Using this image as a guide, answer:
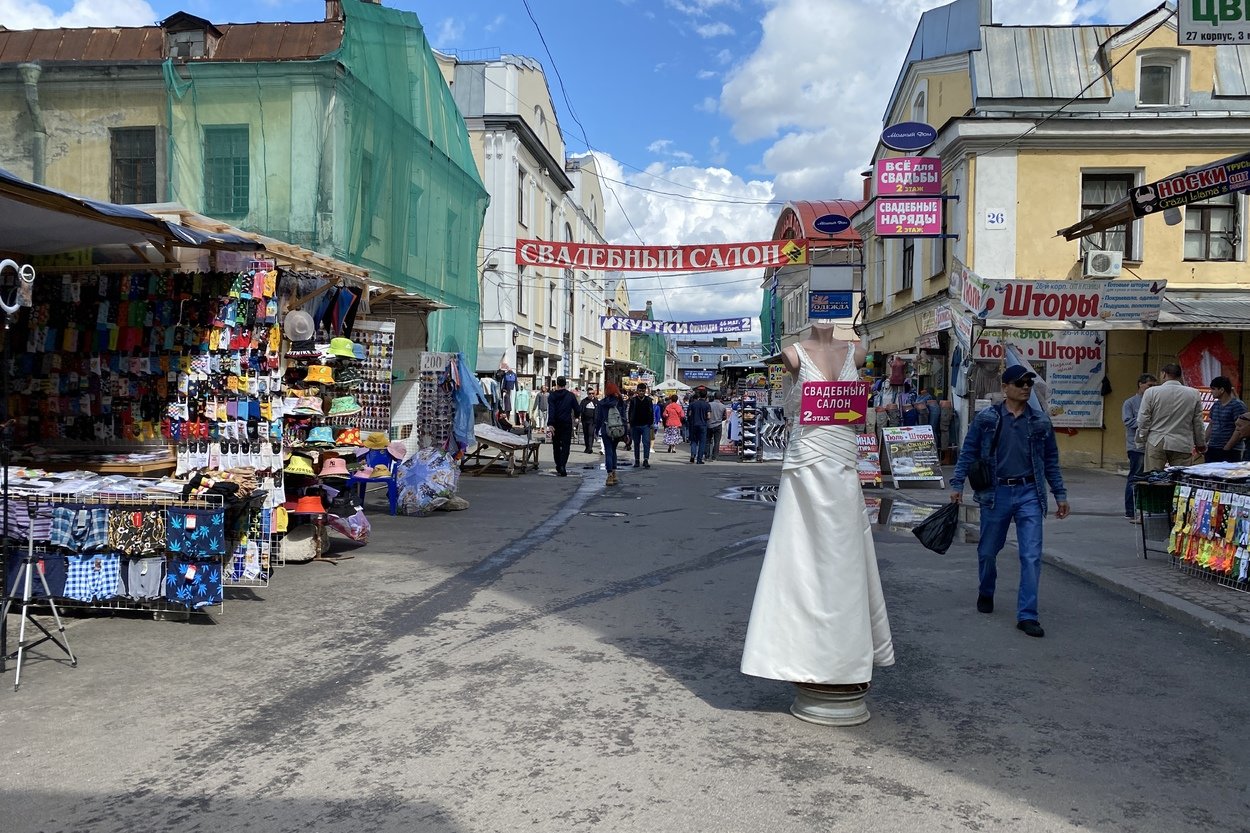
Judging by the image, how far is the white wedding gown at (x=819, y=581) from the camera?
450 centimetres

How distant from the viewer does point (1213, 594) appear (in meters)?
7.22

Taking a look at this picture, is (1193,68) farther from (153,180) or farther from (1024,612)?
(153,180)

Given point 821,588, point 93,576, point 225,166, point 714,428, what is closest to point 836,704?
point 821,588

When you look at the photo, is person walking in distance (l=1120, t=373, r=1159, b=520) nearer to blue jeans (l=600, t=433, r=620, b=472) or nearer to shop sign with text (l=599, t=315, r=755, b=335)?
blue jeans (l=600, t=433, r=620, b=472)

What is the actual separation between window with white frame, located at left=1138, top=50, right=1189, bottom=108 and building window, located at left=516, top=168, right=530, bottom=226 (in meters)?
21.0

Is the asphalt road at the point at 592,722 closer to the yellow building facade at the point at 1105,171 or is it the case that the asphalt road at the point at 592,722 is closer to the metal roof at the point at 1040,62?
the yellow building facade at the point at 1105,171

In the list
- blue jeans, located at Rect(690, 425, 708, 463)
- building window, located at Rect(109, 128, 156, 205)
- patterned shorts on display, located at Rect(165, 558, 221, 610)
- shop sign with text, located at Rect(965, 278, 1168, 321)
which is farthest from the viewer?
blue jeans, located at Rect(690, 425, 708, 463)

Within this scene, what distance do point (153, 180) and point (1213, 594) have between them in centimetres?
1739

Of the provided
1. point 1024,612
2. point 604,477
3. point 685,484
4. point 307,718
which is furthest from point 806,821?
point 604,477

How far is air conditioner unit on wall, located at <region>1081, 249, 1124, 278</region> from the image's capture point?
18.2 meters

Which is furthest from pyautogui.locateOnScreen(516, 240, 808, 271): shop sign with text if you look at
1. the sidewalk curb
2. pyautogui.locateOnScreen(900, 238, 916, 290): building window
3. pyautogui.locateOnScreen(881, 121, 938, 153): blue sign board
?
the sidewalk curb

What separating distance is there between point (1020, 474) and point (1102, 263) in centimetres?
1399

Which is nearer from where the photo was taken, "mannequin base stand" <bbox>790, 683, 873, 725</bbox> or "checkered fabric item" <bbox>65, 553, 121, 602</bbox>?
"mannequin base stand" <bbox>790, 683, 873, 725</bbox>

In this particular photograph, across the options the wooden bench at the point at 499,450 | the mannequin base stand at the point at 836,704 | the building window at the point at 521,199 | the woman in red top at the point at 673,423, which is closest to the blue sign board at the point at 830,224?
the woman in red top at the point at 673,423
